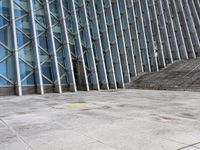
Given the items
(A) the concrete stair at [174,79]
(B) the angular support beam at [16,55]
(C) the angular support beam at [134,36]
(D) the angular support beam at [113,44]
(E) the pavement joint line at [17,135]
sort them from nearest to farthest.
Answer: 1. (E) the pavement joint line at [17,135]
2. (B) the angular support beam at [16,55]
3. (A) the concrete stair at [174,79]
4. (D) the angular support beam at [113,44]
5. (C) the angular support beam at [134,36]

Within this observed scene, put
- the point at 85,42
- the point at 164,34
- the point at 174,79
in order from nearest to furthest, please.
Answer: the point at 174,79 → the point at 85,42 → the point at 164,34

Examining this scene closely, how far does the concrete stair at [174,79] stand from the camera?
1964cm

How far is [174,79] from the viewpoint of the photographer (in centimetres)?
2186

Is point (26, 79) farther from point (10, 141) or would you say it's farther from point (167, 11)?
point (167, 11)

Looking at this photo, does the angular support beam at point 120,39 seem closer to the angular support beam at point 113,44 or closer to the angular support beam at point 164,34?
the angular support beam at point 113,44

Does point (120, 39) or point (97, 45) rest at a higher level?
point (120, 39)

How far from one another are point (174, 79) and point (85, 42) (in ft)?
27.3

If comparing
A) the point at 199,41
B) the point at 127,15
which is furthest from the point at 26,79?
the point at 199,41

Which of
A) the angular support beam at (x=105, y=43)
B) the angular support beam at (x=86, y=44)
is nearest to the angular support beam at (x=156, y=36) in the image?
the angular support beam at (x=105, y=43)

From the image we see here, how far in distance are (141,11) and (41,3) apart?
1142 centimetres

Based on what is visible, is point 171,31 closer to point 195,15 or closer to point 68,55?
point 195,15

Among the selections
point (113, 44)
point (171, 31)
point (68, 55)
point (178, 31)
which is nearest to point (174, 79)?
point (113, 44)

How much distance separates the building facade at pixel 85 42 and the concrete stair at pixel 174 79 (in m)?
1.48

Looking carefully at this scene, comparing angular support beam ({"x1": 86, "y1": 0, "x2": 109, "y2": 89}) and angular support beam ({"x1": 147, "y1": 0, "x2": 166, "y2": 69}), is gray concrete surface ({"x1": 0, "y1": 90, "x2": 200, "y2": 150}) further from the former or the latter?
angular support beam ({"x1": 147, "y1": 0, "x2": 166, "y2": 69})
